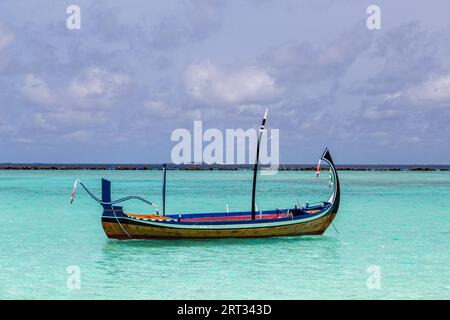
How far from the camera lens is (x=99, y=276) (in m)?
18.2

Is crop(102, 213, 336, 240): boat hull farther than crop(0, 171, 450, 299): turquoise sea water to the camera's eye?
Yes

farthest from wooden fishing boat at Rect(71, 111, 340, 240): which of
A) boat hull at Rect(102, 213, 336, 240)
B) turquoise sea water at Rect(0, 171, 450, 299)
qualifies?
turquoise sea water at Rect(0, 171, 450, 299)

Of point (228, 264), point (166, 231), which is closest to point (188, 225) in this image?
point (166, 231)

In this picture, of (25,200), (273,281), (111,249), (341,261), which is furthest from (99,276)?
(25,200)

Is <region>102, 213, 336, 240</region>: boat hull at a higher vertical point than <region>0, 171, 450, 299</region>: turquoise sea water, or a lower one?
higher

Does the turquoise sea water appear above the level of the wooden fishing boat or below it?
below

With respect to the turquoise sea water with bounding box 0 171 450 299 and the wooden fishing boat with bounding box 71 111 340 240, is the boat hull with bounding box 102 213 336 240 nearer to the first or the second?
the wooden fishing boat with bounding box 71 111 340 240

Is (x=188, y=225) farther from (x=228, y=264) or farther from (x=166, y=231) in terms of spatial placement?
(x=228, y=264)

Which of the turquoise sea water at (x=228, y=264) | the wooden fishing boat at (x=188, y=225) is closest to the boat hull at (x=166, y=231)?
the wooden fishing boat at (x=188, y=225)

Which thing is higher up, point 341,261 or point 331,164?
point 331,164

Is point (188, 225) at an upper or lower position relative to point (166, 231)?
upper

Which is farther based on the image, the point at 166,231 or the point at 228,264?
the point at 166,231
